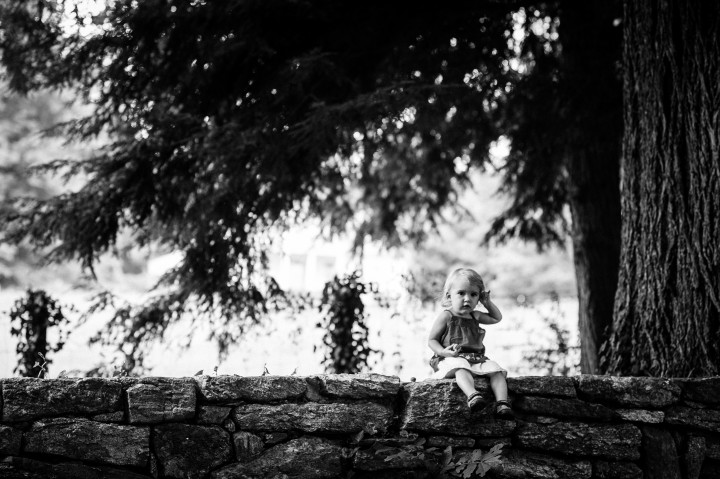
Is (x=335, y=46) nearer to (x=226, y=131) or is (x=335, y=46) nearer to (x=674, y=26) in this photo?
(x=226, y=131)

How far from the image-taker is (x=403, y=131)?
283 inches

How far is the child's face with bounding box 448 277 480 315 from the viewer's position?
4.16m

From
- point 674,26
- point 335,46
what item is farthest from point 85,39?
point 674,26

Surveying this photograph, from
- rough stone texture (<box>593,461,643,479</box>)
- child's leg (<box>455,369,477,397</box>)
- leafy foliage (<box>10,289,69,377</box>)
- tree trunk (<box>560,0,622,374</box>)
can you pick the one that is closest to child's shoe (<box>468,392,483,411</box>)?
child's leg (<box>455,369,477,397</box>)

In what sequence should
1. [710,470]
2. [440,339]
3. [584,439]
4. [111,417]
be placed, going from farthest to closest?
[440,339]
[710,470]
[584,439]
[111,417]

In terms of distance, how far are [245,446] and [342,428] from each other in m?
0.50

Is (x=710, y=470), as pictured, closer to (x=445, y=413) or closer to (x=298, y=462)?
(x=445, y=413)

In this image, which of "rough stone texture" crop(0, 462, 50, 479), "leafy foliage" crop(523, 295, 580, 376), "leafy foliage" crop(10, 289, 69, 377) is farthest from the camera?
"leafy foliage" crop(523, 295, 580, 376)

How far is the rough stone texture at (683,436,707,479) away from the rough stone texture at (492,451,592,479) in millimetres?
564

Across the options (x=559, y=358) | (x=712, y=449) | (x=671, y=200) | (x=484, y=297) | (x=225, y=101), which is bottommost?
(x=712, y=449)

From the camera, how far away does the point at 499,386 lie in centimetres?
395

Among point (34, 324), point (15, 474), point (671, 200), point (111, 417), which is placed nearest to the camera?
A: point (15, 474)

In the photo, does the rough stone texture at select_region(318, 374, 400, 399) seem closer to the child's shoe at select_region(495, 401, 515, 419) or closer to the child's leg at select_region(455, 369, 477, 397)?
the child's leg at select_region(455, 369, 477, 397)

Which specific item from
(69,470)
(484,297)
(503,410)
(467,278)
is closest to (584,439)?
(503,410)
